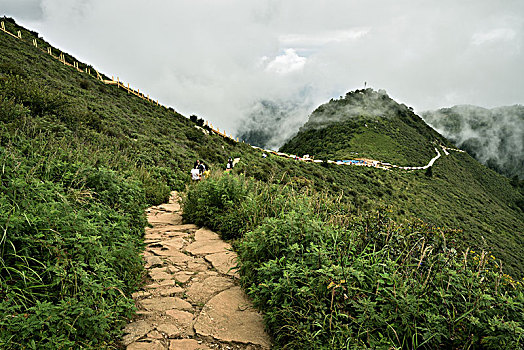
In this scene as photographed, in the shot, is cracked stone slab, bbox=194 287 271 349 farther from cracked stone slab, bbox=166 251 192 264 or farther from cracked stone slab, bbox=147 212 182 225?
cracked stone slab, bbox=147 212 182 225

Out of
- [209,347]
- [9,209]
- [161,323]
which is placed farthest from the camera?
[161,323]

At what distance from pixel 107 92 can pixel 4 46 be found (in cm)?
716

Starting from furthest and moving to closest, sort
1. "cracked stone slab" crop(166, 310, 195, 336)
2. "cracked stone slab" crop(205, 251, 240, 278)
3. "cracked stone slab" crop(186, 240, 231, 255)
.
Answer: "cracked stone slab" crop(186, 240, 231, 255), "cracked stone slab" crop(205, 251, 240, 278), "cracked stone slab" crop(166, 310, 195, 336)

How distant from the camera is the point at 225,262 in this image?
401cm

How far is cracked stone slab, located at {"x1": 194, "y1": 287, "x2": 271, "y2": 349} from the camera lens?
250 centimetres

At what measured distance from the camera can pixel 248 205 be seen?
483 centimetres

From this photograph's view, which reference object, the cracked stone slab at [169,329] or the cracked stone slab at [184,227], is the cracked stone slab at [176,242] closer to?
the cracked stone slab at [184,227]

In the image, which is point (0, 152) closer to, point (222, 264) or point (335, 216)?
point (222, 264)

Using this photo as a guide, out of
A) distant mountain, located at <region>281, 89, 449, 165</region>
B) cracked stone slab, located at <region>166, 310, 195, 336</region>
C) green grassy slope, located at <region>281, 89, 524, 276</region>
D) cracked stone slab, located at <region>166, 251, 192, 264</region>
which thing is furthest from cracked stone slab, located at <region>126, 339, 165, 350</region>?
distant mountain, located at <region>281, 89, 449, 165</region>

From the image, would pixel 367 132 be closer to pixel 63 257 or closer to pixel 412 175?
pixel 412 175

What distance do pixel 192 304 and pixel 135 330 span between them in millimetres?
657

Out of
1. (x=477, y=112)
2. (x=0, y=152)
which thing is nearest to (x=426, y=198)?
(x=0, y=152)

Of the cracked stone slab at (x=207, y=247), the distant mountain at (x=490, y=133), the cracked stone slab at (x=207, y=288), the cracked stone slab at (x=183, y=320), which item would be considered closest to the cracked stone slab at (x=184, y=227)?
the cracked stone slab at (x=207, y=247)

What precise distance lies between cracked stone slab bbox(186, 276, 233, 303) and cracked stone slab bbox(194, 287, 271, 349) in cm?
11
